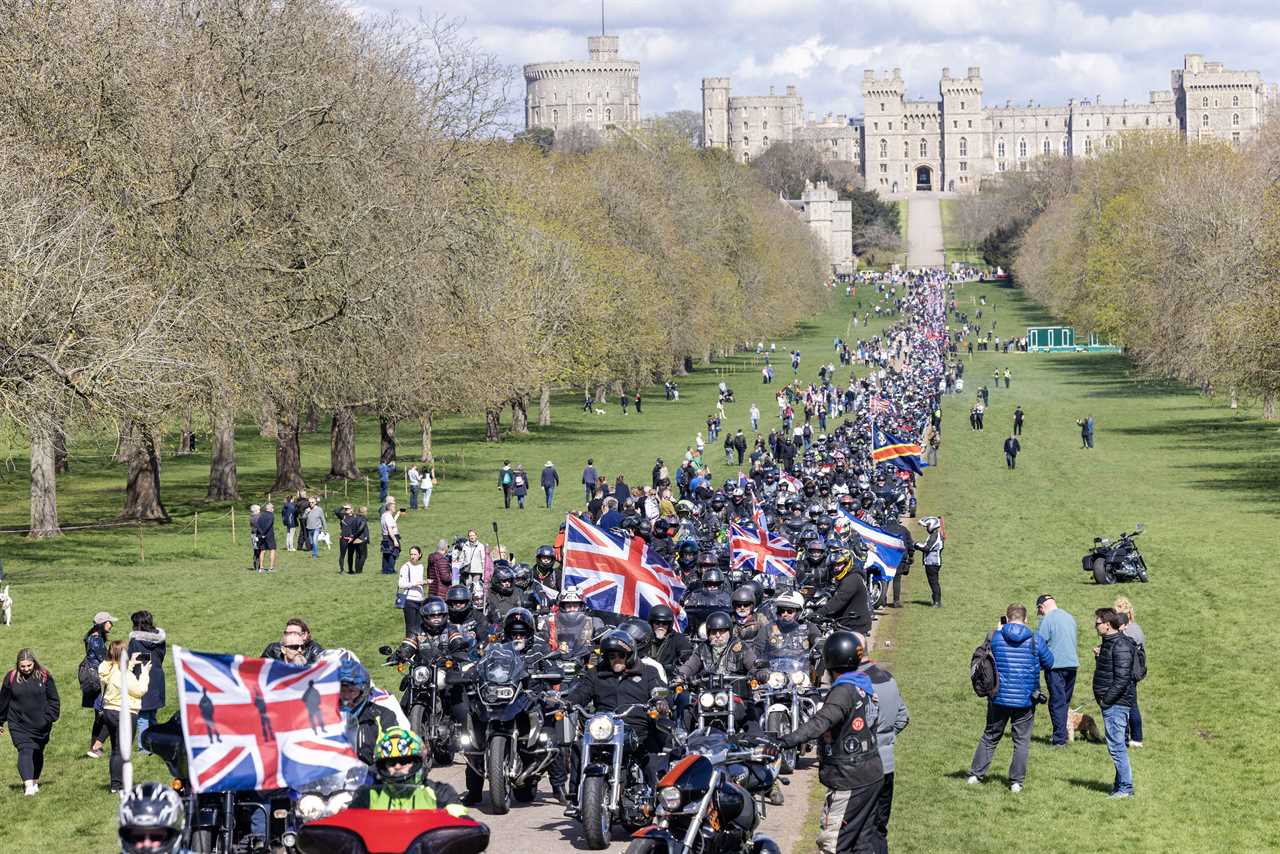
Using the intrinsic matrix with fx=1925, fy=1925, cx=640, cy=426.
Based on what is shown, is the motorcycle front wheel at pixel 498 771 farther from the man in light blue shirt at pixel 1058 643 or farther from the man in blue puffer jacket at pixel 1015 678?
the man in light blue shirt at pixel 1058 643

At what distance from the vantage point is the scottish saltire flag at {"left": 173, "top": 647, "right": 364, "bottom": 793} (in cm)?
1130

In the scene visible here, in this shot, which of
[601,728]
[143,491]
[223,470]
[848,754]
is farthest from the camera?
[223,470]

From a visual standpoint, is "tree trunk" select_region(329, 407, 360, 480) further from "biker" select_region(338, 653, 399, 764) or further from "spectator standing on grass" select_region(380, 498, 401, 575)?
"biker" select_region(338, 653, 399, 764)

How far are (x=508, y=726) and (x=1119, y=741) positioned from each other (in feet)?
19.0

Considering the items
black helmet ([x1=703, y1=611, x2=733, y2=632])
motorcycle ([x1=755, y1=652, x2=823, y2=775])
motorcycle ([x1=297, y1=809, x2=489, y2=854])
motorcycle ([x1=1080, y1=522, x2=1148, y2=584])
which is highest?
motorcycle ([x1=297, y1=809, x2=489, y2=854])

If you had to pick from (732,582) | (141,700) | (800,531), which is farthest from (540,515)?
(141,700)

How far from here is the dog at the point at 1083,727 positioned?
69.7 feet

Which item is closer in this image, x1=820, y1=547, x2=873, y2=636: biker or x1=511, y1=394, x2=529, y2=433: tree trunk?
x1=820, y1=547, x2=873, y2=636: biker

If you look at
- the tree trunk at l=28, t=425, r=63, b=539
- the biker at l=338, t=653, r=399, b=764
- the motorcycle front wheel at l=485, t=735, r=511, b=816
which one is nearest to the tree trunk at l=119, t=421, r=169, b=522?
the tree trunk at l=28, t=425, r=63, b=539

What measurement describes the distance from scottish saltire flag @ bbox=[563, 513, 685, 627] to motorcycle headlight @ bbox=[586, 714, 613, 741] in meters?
6.59

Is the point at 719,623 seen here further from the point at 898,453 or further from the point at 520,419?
the point at 520,419

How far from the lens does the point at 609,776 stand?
1570cm

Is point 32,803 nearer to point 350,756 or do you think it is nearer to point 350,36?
point 350,756

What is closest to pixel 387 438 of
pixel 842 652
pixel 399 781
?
pixel 842 652
